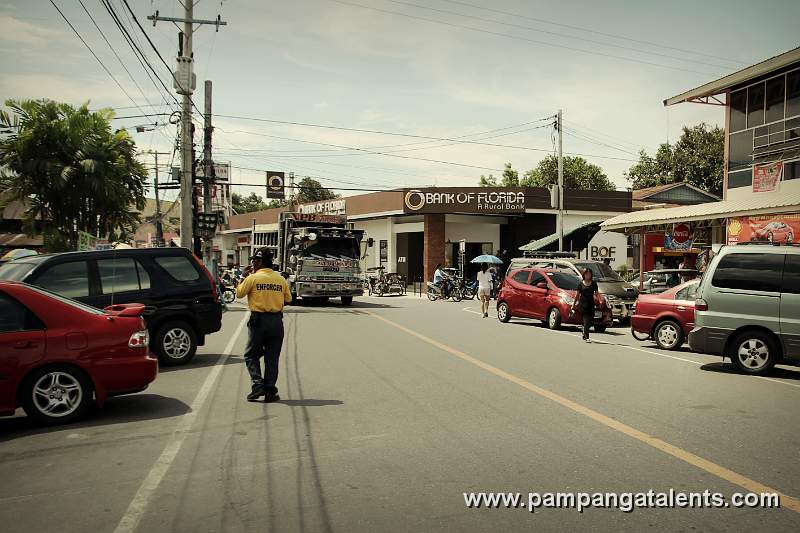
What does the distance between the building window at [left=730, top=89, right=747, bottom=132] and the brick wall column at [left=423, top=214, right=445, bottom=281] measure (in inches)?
766

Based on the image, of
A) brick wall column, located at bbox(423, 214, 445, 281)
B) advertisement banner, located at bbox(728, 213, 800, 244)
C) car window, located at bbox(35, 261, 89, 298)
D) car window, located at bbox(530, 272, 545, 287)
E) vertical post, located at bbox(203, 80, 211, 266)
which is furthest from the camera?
brick wall column, located at bbox(423, 214, 445, 281)

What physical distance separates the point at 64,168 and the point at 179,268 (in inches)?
507

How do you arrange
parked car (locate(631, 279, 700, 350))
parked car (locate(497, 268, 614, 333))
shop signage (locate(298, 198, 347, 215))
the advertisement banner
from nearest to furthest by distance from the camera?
parked car (locate(631, 279, 700, 350)) → parked car (locate(497, 268, 614, 333)) → the advertisement banner → shop signage (locate(298, 198, 347, 215))

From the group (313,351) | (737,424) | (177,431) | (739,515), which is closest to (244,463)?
(177,431)

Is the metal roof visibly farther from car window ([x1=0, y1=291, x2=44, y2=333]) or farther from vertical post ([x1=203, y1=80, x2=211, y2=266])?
car window ([x1=0, y1=291, x2=44, y2=333])

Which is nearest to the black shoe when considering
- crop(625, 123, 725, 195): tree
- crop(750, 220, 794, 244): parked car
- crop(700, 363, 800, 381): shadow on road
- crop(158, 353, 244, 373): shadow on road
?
crop(158, 353, 244, 373): shadow on road

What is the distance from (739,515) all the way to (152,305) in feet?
30.3

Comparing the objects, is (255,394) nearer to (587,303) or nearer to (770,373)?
(770,373)

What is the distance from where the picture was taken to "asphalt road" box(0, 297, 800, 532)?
14.3 ft

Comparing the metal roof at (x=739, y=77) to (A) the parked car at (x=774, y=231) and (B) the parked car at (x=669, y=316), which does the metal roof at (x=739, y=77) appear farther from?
(B) the parked car at (x=669, y=316)

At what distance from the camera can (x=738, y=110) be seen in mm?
24188

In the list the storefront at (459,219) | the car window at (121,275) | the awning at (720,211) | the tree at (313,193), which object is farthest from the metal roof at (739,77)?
the tree at (313,193)

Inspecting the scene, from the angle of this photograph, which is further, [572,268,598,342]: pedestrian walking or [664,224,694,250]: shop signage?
[664,224,694,250]: shop signage

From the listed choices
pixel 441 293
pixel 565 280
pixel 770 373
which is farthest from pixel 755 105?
pixel 441 293
